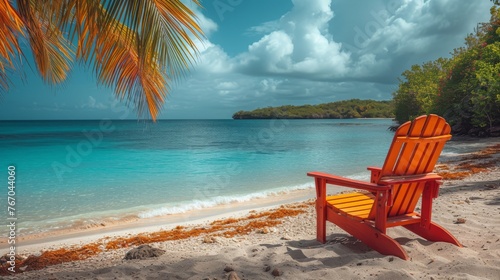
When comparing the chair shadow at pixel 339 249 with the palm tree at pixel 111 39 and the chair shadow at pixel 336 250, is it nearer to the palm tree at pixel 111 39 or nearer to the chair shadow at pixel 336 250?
the chair shadow at pixel 336 250

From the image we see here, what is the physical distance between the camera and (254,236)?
446 cm

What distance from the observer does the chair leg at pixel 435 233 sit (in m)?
3.22

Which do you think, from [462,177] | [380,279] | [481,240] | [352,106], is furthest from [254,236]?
[352,106]

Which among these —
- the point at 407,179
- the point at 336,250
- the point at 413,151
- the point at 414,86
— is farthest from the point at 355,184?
the point at 414,86

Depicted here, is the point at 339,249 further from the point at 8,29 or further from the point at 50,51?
the point at 50,51

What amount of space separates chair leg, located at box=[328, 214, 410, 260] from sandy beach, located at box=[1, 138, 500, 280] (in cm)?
7

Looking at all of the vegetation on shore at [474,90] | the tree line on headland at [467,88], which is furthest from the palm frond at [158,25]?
the vegetation on shore at [474,90]

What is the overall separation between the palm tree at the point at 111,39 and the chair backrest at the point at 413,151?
2.38m

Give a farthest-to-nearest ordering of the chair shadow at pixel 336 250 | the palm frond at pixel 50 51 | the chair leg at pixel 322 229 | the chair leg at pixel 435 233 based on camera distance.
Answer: the palm frond at pixel 50 51, the chair leg at pixel 322 229, the chair leg at pixel 435 233, the chair shadow at pixel 336 250

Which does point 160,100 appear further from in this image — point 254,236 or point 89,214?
point 89,214

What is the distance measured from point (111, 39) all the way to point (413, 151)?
172 inches

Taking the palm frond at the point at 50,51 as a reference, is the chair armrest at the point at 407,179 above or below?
below

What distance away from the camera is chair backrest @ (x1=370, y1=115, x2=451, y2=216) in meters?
2.92

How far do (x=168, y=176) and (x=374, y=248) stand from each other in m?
10.6
